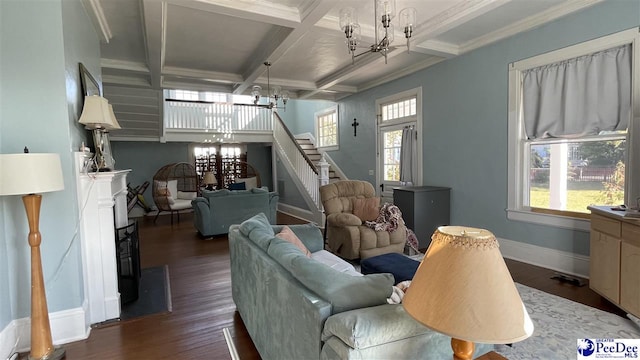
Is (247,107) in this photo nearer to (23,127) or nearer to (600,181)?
(23,127)

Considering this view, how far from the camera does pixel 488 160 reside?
4305mm

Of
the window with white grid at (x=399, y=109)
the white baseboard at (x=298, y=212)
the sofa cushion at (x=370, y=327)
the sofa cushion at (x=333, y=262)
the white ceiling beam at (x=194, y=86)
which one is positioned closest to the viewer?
the sofa cushion at (x=370, y=327)

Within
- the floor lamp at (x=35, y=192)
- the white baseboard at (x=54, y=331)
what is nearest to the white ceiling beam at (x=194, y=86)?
the floor lamp at (x=35, y=192)

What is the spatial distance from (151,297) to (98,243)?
86 centimetres

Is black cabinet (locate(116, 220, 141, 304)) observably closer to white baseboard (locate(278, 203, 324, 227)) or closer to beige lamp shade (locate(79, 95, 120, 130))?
beige lamp shade (locate(79, 95, 120, 130))

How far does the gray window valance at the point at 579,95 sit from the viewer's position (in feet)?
10.1

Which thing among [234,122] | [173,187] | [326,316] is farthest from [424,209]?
[173,187]

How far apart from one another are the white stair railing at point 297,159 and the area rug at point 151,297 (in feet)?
11.4

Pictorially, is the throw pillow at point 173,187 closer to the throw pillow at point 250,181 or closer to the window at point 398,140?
the throw pillow at point 250,181

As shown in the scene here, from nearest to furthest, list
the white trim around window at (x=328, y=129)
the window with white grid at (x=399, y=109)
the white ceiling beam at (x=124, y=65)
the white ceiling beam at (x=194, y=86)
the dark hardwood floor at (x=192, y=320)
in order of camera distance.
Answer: the dark hardwood floor at (x=192, y=320) → the white ceiling beam at (x=124, y=65) → the window with white grid at (x=399, y=109) → the white ceiling beam at (x=194, y=86) → the white trim around window at (x=328, y=129)

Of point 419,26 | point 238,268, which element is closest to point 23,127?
point 238,268

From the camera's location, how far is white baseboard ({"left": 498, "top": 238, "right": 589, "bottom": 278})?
346cm

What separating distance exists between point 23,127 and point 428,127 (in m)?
4.91

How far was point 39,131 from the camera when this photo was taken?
7.69 feet
